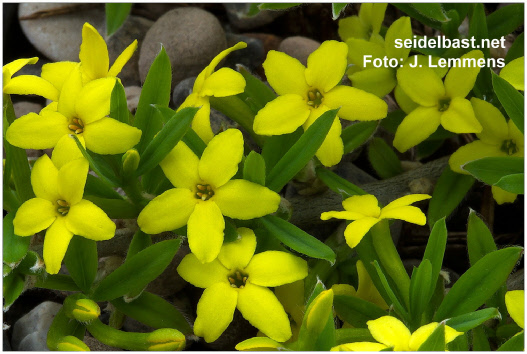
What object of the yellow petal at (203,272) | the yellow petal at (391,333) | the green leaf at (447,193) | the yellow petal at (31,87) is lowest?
the green leaf at (447,193)

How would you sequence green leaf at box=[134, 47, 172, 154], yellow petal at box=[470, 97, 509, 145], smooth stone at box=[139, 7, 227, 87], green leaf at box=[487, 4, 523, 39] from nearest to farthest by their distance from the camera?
green leaf at box=[134, 47, 172, 154], yellow petal at box=[470, 97, 509, 145], green leaf at box=[487, 4, 523, 39], smooth stone at box=[139, 7, 227, 87]

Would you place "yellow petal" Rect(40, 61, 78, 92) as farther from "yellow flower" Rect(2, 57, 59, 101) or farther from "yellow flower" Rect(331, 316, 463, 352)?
"yellow flower" Rect(331, 316, 463, 352)

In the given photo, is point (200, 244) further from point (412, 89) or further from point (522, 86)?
point (522, 86)

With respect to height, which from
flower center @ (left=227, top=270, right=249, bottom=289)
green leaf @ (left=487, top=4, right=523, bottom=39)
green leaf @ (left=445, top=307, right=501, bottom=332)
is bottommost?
green leaf @ (left=445, top=307, right=501, bottom=332)

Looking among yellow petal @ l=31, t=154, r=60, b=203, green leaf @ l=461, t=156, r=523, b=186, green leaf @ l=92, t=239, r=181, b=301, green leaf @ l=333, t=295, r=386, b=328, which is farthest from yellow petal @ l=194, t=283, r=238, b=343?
green leaf @ l=461, t=156, r=523, b=186

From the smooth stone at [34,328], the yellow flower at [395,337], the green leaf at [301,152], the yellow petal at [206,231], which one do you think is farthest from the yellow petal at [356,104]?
the smooth stone at [34,328]

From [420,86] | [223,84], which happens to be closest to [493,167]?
[420,86]

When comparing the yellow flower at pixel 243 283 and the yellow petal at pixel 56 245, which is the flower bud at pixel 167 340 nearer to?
the yellow flower at pixel 243 283
